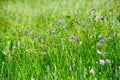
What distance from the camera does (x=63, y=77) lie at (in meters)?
1.97

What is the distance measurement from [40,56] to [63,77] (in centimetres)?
74

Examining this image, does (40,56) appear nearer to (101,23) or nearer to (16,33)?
(101,23)

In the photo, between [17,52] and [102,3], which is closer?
[17,52]

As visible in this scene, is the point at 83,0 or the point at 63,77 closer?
the point at 63,77

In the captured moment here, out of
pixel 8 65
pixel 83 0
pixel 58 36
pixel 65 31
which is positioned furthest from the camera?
pixel 83 0

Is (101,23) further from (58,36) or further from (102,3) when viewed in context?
(102,3)

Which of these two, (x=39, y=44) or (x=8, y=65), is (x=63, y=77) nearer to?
(x=8, y=65)

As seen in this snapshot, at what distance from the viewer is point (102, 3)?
585 centimetres

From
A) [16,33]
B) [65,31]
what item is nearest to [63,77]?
[65,31]

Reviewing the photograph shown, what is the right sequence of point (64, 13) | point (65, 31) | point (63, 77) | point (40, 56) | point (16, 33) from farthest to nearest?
1. point (64, 13)
2. point (16, 33)
3. point (65, 31)
4. point (40, 56)
5. point (63, 77)

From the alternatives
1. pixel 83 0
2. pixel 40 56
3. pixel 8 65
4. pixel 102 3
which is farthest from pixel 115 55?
pixel 83 0

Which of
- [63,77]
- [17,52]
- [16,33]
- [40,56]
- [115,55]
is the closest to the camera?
[63,77]

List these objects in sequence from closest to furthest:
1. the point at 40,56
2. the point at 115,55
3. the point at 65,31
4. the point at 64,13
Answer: the point at 115,55 < the point at 40,56 < the point at 65,31 < the point at 64,13

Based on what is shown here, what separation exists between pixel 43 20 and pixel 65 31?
81.9 inches
